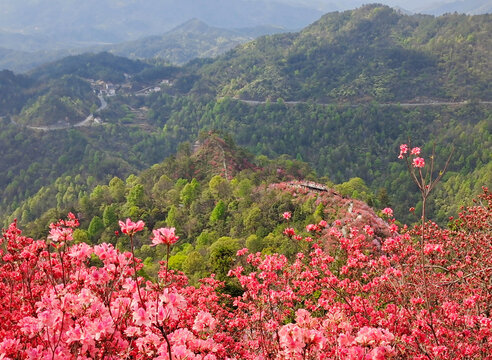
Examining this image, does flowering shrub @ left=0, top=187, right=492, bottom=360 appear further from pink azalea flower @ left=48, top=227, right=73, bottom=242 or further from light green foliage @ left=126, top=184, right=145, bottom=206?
light green foliage @ left=126, top=184, right=145, bottom=206

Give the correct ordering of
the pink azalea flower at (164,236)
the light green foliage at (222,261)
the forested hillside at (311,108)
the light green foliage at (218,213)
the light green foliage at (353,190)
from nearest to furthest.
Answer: the pink azalea flower at (164,236), the light green foliage at (222,261), the light green foliage at (218,213), the light green foliage at (353,190), the forested hillside at (311,108)

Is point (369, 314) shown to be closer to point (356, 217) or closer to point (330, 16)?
point (356, 217)

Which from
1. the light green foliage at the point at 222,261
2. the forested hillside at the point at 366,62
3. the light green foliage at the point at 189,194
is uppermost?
the forested hillside at the point at 366,62

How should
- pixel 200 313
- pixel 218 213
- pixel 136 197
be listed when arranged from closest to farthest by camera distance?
Answer: pixel 200 313 < pixel 218 213 < pixel 136 197

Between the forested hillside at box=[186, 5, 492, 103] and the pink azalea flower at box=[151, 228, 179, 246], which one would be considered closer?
the pink azalea flower at box=[151, 228, 179, 246]

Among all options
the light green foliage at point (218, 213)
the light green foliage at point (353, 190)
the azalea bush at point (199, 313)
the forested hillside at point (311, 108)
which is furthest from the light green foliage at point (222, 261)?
the forested hillside at point (311, 108)

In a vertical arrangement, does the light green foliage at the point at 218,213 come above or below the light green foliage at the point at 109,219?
above

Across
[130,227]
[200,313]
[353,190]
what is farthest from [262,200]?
[130,227]

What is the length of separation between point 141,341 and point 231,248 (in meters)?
17.4

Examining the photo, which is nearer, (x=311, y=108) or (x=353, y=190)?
(x=353, y=190)

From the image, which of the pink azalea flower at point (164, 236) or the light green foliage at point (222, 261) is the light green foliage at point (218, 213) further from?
the pink azalea flower at point (164, 236)

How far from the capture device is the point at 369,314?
258 inches

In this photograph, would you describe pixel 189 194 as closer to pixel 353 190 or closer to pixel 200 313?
pixel 353 190

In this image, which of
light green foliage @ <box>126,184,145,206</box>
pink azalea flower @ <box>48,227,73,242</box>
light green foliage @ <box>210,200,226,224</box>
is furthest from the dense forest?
light green foliage @ <box>210,200,226,224</box>
